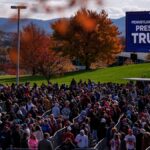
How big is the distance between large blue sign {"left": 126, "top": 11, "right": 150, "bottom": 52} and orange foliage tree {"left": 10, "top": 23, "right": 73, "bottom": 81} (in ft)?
94.9

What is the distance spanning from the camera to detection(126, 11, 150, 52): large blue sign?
130 feet

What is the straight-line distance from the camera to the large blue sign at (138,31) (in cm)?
3962

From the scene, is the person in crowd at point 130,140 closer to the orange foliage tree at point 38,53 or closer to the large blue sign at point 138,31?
the large blue sign at point 138,31

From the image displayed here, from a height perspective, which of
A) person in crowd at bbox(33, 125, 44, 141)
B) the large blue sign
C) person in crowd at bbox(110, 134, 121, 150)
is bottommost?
person in crowd at bbox(110, 134, 121, 150)

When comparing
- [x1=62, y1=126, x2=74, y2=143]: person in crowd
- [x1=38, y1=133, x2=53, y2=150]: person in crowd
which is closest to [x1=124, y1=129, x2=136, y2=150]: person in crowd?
[x1=62, y1=126, x2=74, y2=143]: person in crowd

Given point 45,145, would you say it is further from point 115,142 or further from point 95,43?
point 95,43

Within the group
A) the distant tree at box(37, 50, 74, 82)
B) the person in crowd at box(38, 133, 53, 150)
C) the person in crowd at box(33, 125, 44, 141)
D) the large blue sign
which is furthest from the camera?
the distant tree at box(37, 50, 74, 82)

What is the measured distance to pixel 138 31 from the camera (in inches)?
1578

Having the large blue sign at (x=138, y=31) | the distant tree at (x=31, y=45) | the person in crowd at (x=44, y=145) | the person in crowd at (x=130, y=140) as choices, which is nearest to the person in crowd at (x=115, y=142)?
the person in crowd at (x=130, y=140)

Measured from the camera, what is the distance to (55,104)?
2572cm

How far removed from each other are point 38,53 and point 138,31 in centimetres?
3484

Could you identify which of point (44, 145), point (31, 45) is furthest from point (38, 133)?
point (31, 45)

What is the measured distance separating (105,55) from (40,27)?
41.1ft

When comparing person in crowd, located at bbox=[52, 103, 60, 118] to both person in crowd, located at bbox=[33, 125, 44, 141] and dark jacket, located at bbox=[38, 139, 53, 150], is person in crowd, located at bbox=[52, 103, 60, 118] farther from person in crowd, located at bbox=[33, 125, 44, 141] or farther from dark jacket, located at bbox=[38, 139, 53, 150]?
dark jacket, located at bbox=[38, 139, 53, 150]
